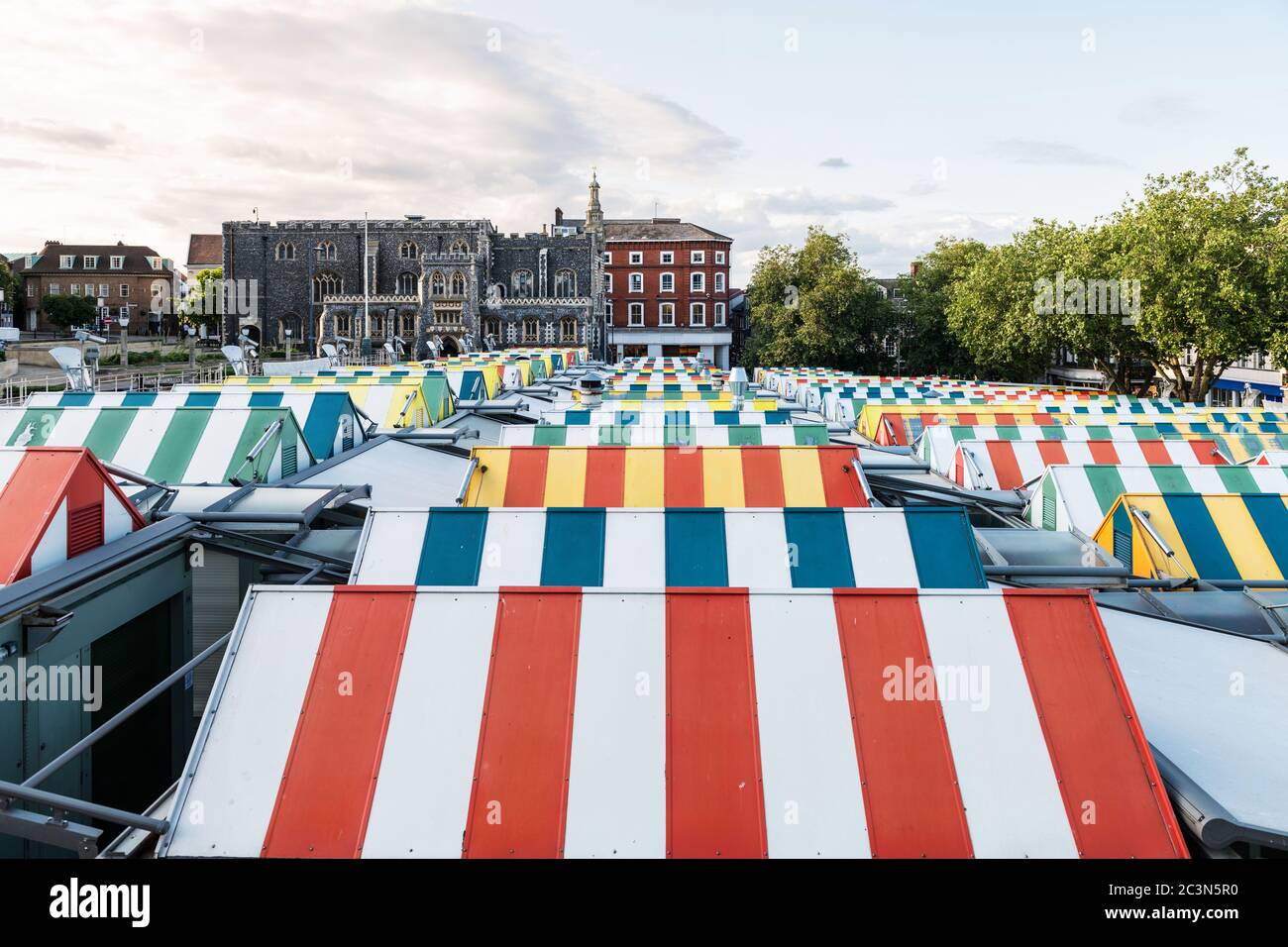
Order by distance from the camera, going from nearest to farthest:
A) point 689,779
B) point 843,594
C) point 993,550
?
point 689,779 → point 843,594 → point 993,550

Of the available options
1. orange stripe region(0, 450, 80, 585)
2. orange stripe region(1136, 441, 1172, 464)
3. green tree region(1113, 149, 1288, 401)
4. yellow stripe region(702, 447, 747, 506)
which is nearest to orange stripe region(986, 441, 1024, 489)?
orange stripe region(1136, 441, 1172, 464)

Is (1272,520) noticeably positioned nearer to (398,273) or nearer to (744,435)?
(744,435)

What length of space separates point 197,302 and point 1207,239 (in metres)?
87.1

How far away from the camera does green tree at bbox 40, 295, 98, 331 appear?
74.3 meters

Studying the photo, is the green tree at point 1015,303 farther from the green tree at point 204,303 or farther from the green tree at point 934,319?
the green tree at point 204,303

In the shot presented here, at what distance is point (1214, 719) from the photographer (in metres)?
3.85

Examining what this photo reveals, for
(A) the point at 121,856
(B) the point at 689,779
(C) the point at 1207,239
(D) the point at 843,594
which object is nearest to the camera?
(A) the point at 121,856

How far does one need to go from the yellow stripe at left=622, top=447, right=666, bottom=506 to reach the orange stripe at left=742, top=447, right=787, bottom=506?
0.72 metres

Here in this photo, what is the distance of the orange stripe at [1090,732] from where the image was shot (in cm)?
291
